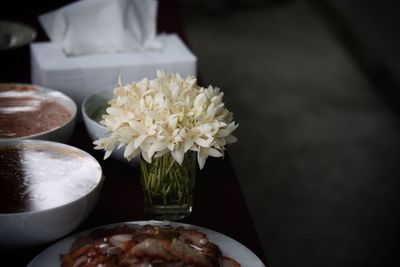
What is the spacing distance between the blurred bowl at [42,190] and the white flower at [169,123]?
74 millimetres

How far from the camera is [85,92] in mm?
1506

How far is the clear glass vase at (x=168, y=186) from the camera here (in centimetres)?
108

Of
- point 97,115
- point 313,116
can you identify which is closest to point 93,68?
point 97,115

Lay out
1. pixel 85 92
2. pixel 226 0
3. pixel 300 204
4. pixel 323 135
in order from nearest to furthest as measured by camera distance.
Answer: pixel 85 92
pixel 300 204
pixel 323 135
pixel 226 0

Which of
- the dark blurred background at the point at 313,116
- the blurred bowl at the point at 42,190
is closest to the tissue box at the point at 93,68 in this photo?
the blurred bowl at the point at 42,190

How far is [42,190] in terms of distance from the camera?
3.42 feet

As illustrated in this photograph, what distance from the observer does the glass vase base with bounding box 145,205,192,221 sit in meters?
1.10

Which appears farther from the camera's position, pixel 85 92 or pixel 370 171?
pixel 370 171

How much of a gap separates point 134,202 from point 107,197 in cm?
5

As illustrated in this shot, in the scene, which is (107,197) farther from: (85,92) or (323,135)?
(323,135)

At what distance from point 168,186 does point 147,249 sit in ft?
0.65

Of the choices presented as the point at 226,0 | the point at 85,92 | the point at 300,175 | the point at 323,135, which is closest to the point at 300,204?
the point at 300,175

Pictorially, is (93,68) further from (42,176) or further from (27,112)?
(42,176)

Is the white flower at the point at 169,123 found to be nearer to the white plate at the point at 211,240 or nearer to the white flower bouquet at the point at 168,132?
the white flower bouquet at the point at 168,132
